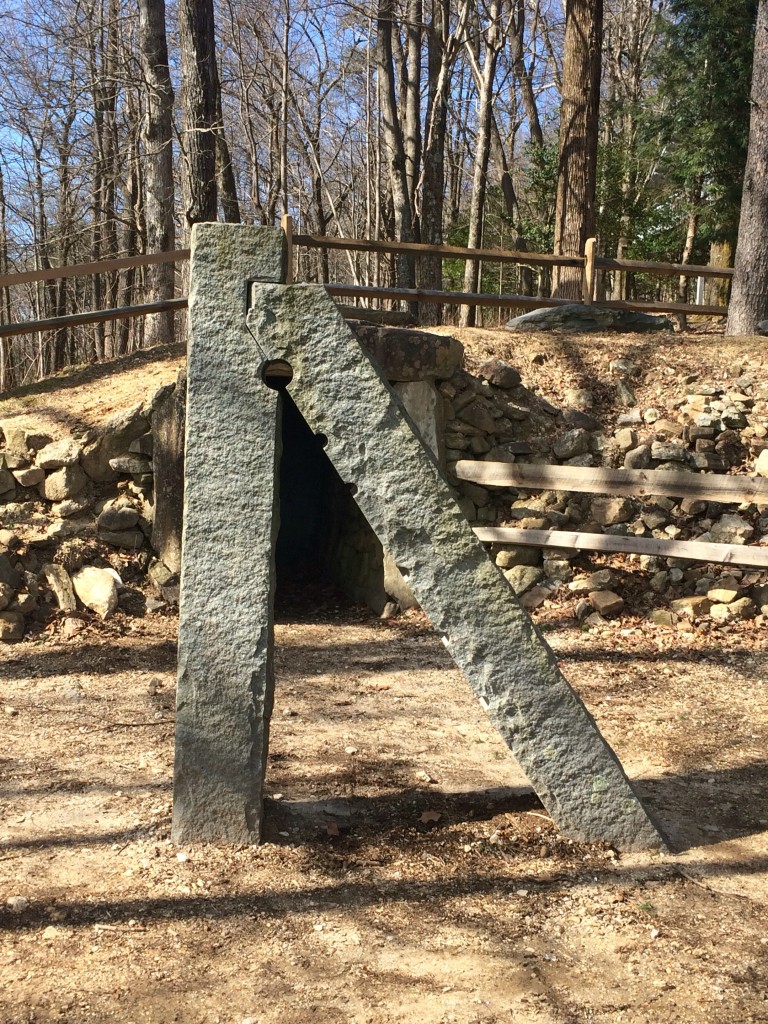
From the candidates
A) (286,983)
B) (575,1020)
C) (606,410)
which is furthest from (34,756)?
(606,410)

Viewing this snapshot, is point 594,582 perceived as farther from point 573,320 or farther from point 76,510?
point 76,510

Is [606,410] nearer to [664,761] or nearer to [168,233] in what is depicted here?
[664,761]

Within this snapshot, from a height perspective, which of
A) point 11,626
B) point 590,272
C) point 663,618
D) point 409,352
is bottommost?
point 11,626

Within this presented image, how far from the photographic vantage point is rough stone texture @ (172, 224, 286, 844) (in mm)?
3369

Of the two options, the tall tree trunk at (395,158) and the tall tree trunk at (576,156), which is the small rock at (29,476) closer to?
the tall tree trunk at (576,156)

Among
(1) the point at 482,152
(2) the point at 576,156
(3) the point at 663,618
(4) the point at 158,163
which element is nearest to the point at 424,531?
(3) the point at 663,618

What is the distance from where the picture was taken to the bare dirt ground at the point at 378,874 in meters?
2.79

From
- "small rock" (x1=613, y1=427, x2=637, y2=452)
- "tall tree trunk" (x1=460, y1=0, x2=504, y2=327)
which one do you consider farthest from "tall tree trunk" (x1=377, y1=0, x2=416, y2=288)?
"small rock" (x1=613, y1=427, x2=637, y2=452)

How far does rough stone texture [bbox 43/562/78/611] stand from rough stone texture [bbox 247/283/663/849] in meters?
3.88

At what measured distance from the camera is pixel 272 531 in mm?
3414

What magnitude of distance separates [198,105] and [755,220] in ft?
21.2

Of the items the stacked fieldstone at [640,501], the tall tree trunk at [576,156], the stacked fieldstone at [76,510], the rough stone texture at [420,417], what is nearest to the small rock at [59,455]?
the stacked fieldstone at [76,510]

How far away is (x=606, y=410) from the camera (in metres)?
8.64

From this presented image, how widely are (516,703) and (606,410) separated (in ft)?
18.7
